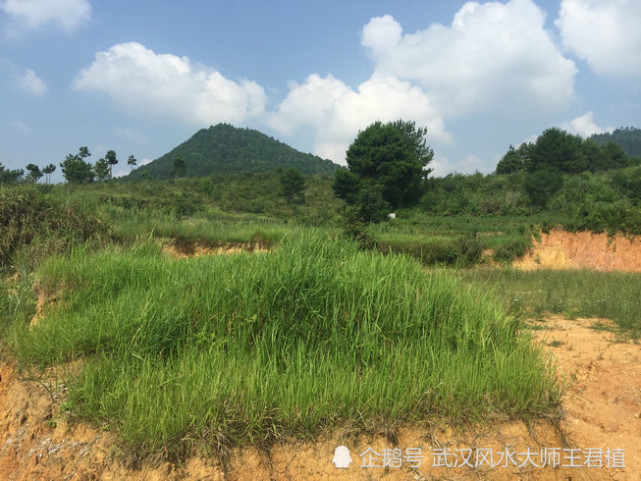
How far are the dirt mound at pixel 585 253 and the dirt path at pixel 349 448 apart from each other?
1685cm

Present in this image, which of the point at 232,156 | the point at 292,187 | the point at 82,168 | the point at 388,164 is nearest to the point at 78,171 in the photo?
the point at 82,168

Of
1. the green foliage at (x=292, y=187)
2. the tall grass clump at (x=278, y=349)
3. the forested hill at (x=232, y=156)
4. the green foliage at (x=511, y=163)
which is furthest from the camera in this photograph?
the forested hill at (x=232, y=156)

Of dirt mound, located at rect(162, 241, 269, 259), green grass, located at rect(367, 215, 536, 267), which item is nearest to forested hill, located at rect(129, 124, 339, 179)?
green grass, located at rect(367, 215, 536, 267)

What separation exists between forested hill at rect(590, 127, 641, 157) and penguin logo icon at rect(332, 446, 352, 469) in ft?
340

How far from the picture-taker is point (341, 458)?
214cm

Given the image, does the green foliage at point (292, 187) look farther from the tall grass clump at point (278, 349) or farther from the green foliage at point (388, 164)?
the tall grass clump at point (278, 349)

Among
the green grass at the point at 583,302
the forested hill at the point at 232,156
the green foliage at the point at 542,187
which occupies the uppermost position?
the forested hill at the point at 232,156

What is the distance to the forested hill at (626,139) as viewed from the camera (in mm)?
88938

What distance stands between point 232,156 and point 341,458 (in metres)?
93.8

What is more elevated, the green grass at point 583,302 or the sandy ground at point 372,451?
the green grass at point 583,302

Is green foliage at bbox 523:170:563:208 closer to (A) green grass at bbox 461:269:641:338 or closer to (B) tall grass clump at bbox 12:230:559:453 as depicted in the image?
(A) green grass at bbox 461:269:641:338

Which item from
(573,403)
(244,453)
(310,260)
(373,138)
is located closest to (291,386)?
(244,453)

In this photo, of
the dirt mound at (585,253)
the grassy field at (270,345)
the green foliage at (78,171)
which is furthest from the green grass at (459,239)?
the green foliage at (78,171)

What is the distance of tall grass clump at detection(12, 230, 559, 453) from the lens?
223 centimetres
